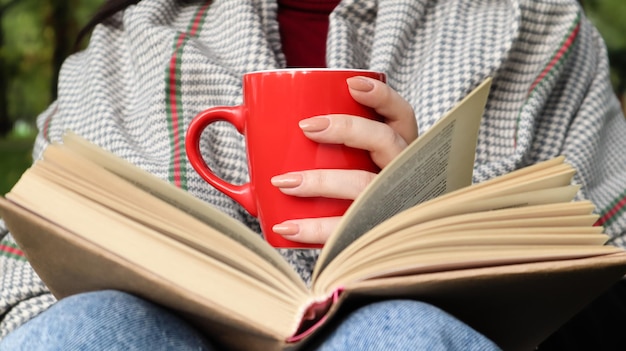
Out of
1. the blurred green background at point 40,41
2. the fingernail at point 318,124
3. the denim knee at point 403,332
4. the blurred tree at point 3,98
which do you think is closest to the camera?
the denim knee at point 403,332

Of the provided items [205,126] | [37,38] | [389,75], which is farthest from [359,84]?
[37,38]

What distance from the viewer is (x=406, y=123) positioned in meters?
0.65

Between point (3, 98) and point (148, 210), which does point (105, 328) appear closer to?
point (148, 210)

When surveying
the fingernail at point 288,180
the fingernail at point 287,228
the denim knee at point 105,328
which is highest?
the denim knee at point 105,328

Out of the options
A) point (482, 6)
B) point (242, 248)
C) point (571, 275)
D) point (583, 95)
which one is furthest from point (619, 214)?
point (242, 248)

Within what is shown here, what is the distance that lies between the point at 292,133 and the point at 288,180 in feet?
0.13

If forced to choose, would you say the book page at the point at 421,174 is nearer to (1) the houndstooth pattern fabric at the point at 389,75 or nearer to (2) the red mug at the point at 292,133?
(2) the red mug at the point at 292,133

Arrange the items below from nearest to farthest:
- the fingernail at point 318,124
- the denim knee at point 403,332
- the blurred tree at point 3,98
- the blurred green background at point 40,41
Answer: the denim knee at point 403,332, the fingernail at point 318,124, the blurred green background at point 40,41, the blurred tree at point 3,98

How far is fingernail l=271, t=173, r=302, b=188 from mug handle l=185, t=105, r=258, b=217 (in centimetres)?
6

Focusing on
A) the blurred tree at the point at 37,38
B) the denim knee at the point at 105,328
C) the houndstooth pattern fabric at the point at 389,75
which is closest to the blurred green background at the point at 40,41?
the blurred tree at the point at 37,38

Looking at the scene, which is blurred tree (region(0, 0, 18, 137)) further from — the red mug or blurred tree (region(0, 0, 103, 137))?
the red mug

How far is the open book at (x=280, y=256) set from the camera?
0.42 m

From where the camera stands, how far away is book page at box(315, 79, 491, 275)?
0.46 metres

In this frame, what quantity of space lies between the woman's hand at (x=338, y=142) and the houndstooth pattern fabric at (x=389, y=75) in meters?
0.26
